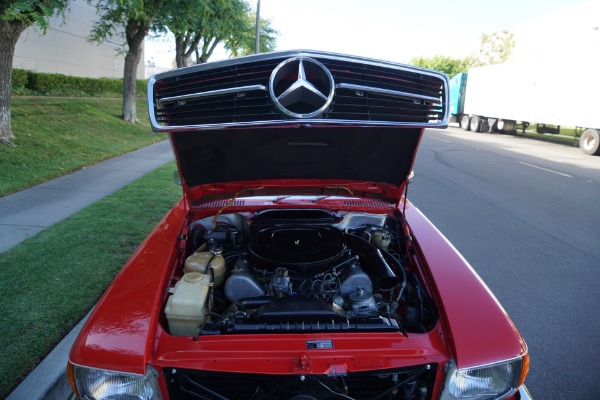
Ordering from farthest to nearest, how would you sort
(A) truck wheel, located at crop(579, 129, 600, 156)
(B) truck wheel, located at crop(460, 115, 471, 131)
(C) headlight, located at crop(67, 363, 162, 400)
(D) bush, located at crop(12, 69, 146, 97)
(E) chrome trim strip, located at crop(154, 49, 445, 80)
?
(B) truck wheel, located at crop(460, 115, 471, 131) → (A) truck wheel, located at crop(579, 129, 600, 156) → (D) bush, located at crop(12, 69, 146, 97) → (E) chrome trim strip, located at crop(154, 49, 445, 80) → (C) headlight, located at crop(67, 363, 162, 400)

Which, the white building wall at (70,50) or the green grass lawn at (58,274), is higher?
the white building wall at (70,50)

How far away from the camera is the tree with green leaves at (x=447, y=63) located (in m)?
53.9

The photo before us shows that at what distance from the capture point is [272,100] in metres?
2.06

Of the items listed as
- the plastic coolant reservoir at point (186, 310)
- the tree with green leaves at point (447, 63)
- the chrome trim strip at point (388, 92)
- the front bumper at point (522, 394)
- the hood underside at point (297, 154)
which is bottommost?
the front bumper at point (522, 394)

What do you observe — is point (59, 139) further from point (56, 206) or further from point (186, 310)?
point (186, 310)

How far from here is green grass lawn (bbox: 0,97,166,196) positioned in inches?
327

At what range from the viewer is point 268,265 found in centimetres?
262

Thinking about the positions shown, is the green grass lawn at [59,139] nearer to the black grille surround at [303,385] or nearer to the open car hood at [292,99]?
the open car hood at [292,99]

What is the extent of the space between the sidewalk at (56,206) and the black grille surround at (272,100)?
5.81 feet

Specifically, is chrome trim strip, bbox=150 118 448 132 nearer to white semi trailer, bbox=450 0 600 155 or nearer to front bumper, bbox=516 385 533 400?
front bumper, bbox=516 385 533 400

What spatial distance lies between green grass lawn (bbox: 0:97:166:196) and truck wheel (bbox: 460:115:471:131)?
19.3 m

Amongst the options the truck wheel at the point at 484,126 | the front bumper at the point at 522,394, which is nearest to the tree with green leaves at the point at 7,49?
the front bumper at the point at 522,394

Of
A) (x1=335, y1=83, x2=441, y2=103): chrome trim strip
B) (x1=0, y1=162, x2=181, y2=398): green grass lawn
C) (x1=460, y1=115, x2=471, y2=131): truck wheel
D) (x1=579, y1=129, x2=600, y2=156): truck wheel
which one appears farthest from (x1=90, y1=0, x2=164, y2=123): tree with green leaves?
(x1=460, y1=115, x2=471, y2=131): truck wheel

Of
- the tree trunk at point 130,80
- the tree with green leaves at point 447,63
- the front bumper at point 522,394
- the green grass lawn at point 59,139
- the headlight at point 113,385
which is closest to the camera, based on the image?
the headlight at point 113,385
